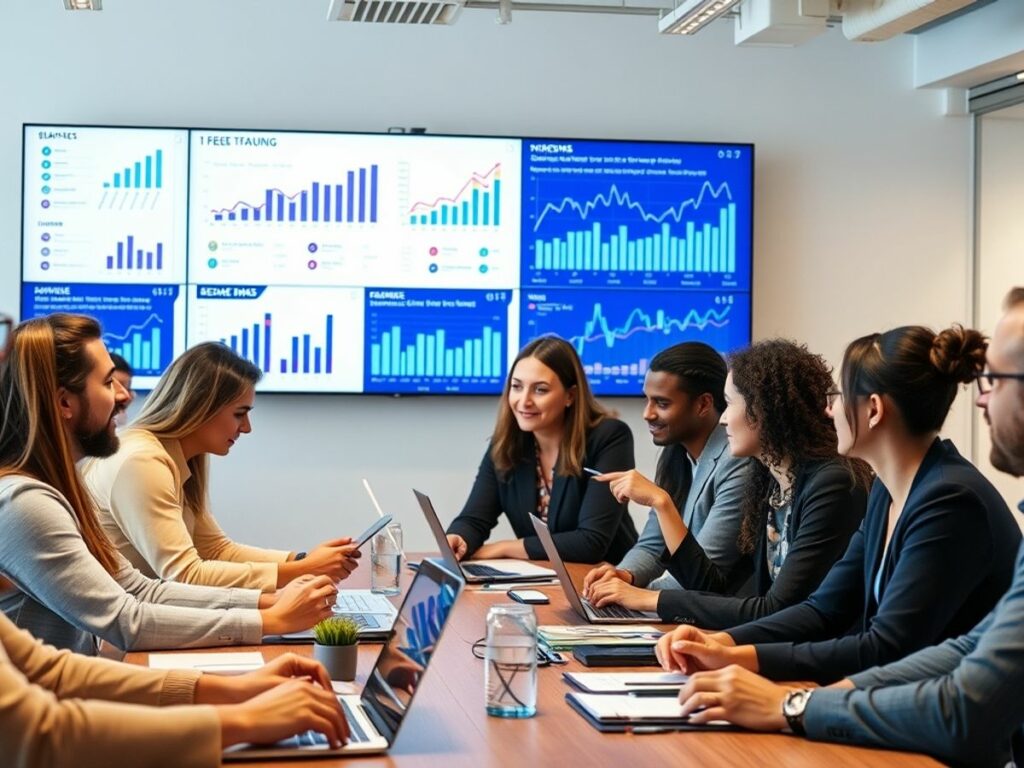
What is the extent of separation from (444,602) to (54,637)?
3.16ft

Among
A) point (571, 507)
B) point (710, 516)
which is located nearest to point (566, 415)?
point (571, 507)

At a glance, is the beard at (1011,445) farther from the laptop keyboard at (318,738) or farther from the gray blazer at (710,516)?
the gray blazer at (710,516)

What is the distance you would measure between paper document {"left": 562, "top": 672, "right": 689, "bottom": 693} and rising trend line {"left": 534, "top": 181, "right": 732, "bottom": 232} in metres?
3.44

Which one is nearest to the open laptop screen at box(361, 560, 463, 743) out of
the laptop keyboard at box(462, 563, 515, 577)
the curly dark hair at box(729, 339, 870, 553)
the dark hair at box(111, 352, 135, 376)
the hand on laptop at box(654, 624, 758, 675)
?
the hand on laptop at box(654, 624, 758, 675)

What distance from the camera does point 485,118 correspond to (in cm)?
548

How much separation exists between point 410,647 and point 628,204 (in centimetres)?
390

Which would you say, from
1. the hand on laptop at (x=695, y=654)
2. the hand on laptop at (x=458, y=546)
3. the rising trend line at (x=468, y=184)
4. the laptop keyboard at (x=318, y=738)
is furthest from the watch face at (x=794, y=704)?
the rising trend line at (x=468, y=184)

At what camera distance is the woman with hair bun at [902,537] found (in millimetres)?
2113

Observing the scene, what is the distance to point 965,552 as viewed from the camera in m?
2.11

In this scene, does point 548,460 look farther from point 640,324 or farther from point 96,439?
point 96,439

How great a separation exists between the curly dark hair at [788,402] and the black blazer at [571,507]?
3.34 feet

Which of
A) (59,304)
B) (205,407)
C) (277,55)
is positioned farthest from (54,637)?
(277,55)

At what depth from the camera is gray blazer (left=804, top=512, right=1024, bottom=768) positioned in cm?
170

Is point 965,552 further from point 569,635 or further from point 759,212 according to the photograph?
point 759,212
